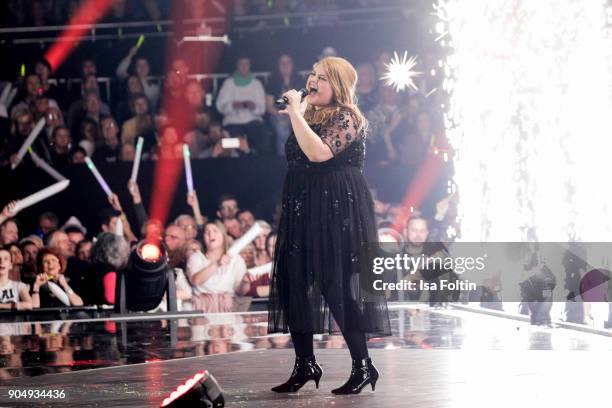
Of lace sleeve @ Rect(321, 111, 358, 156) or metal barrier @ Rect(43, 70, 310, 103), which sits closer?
lace sleeve @ Rect(321, 111, 358, 156)

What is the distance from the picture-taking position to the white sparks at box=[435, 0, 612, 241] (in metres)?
6.22

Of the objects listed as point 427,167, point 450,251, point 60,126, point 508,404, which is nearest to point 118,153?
point 60,126

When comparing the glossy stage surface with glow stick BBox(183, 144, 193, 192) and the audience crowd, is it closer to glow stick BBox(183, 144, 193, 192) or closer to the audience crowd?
the audience crowd

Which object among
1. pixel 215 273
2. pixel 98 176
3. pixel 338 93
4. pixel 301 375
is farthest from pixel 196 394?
pixel 98 176

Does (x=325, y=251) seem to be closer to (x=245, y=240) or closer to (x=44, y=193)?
(x=245, y=240)

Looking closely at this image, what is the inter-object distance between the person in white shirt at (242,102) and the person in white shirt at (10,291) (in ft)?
9.88

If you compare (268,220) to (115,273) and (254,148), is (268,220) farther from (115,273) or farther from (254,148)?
(115,273)

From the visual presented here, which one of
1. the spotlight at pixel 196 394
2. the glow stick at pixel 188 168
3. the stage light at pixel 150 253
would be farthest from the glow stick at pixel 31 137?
the spotlight at pixel 196 394

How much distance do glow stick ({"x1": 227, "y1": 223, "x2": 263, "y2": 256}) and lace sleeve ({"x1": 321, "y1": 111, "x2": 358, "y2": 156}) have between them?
533 cm

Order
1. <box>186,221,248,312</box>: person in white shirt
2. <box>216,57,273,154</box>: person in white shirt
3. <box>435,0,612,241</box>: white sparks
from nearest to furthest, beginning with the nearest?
<box>435,0,612,241</box>: white sparks < <box>186,221,248,312</box>: person in white shirt < <box>216,57,273,154</box>: person in white shirt

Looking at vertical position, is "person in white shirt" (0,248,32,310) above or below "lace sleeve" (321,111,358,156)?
below

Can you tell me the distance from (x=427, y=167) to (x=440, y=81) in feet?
3.35

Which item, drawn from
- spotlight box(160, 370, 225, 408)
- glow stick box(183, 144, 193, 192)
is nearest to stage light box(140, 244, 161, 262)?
glow stick box(183, 144, 193, 192)

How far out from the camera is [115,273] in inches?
335
